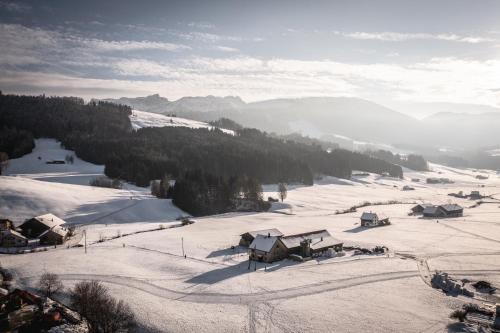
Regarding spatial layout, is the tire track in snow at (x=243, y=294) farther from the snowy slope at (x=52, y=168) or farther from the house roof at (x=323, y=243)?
the snowy slope at (x=52, y=168)

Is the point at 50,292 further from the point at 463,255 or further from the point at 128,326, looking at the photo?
A: the point at 463,255

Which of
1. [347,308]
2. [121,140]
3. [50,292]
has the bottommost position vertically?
[50,292]

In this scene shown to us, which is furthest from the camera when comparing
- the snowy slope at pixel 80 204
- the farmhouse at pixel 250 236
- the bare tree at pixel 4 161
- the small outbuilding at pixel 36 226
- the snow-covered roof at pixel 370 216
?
the bare tree at pixel 4 161

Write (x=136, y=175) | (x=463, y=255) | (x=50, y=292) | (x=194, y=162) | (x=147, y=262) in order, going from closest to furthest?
1. (x=50, y=292)
2. (x=147, y=262)
3. (x=463, y=255)
4. (x=136, y=175)
5. (x=194, y=162)

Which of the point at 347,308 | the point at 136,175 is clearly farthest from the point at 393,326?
the point at 136,175

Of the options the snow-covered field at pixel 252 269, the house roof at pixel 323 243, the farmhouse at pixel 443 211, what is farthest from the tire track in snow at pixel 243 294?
the farmhouse at pixel 443 211

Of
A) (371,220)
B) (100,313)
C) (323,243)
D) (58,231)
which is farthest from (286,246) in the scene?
(58,231)

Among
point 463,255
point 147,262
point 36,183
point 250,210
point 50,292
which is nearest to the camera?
point 50,292

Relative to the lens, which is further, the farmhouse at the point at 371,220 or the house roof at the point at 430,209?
the house roof at the point at 430,209
